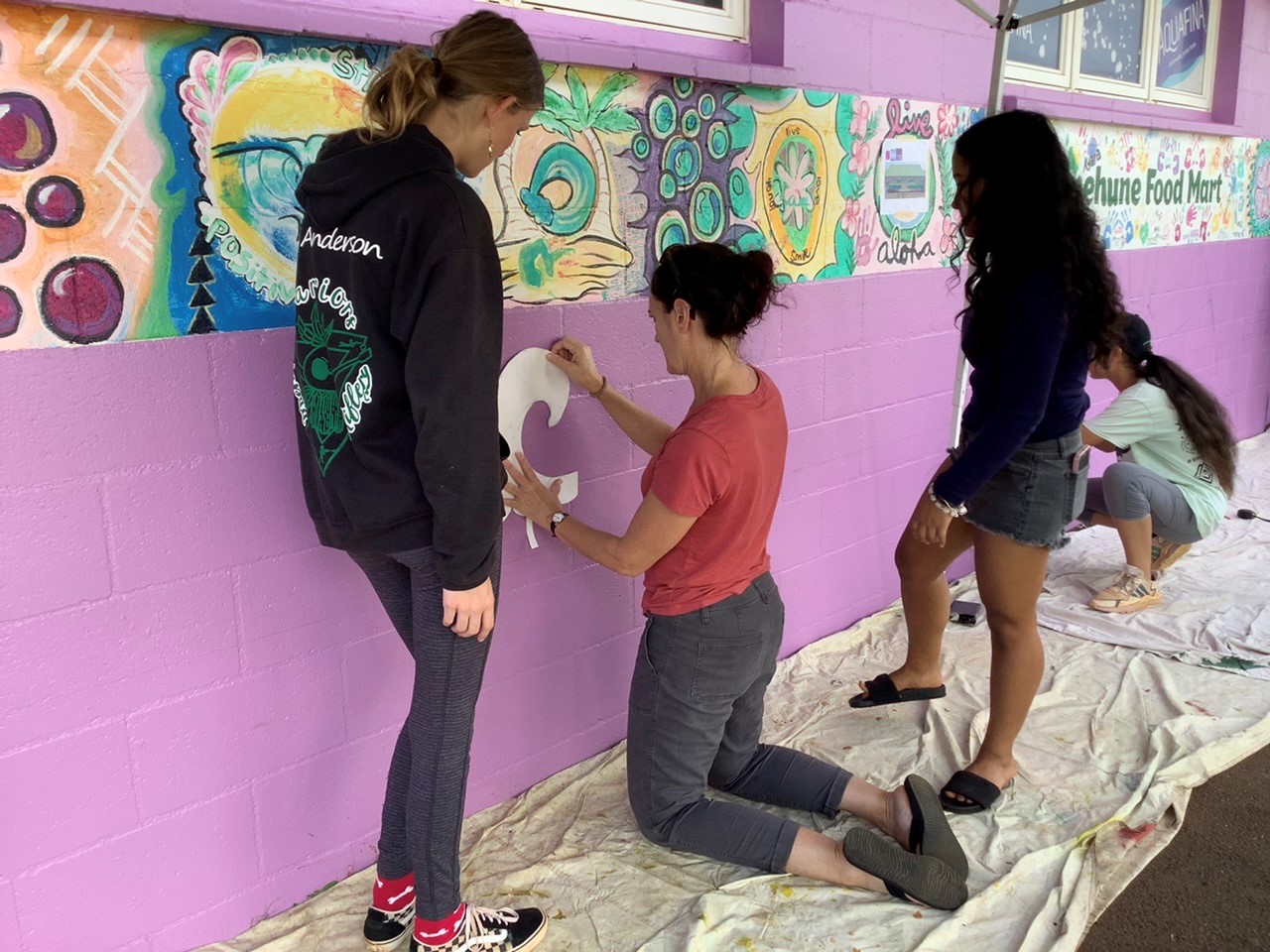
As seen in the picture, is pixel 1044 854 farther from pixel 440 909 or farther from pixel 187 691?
pixel 187 691

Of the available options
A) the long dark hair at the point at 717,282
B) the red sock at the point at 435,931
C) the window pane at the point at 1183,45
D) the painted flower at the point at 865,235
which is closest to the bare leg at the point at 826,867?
the red sock at the point at 435,931

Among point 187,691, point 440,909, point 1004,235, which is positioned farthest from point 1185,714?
point 187,691

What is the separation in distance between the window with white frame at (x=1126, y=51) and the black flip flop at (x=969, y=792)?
2.68 metres

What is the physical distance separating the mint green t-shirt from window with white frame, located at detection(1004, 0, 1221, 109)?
133cm

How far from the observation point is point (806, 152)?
2.68 m

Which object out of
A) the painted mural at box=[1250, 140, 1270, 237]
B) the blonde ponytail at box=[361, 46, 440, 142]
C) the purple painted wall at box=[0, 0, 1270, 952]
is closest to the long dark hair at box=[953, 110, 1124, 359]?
the purple painted wall at box=[0, 0, 1270, 952]

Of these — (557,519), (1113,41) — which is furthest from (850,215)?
(1113,41)

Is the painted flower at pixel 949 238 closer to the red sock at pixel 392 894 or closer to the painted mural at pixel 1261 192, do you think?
the red sock at pixel 392 894

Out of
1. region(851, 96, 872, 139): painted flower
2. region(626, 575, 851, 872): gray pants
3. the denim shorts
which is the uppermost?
region(851, 96, 872, 139): painted flower

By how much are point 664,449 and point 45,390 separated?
1.04 meters

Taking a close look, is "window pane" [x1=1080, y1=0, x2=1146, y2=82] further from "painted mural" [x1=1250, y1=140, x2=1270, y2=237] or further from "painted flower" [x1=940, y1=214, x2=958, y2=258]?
"painted flower" [x1=940, y1=214, x2=958, y2=258]

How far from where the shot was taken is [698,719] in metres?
1.93

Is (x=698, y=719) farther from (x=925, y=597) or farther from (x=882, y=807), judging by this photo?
(x=925, y=597)

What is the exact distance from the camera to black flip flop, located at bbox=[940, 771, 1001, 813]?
221 cm
